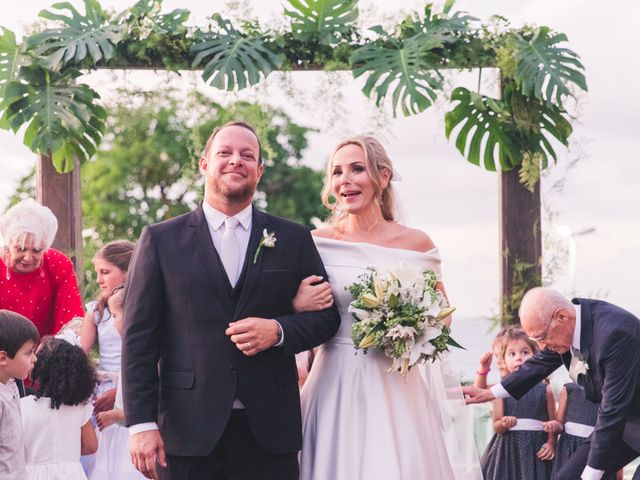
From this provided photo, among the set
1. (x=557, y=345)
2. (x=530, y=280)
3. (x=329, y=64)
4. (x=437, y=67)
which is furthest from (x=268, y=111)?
(x=557, y=345)

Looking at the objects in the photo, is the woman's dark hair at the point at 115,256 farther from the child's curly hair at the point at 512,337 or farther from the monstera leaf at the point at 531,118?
the monstera leaf at the point at 531,118

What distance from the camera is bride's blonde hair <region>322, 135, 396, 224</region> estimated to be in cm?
488

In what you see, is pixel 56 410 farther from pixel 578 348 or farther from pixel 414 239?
pixel 578 348

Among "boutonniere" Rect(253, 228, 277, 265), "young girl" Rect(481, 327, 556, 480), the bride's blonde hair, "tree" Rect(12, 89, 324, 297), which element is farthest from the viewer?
"tree" Rect(12, 89, 324, 297)

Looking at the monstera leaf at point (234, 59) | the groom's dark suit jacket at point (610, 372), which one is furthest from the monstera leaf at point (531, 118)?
the groom's dark suit jacket at point (610, 372)

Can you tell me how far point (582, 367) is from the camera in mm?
5246

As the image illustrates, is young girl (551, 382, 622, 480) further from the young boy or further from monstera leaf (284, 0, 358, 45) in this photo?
the young boy

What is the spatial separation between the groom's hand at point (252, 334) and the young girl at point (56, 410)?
1.61 metres

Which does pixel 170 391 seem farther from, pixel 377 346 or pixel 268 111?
pixel 268 111

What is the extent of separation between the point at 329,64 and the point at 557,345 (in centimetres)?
279

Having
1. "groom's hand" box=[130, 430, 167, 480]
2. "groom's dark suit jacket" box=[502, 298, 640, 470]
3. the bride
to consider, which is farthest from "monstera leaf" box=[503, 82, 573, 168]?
"groom's hand" box=[130, 430, 167, 480]

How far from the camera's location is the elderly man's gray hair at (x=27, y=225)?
5.41 m

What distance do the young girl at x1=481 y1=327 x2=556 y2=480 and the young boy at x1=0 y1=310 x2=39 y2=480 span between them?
3.15 metres

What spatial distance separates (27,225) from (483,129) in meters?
3.39
